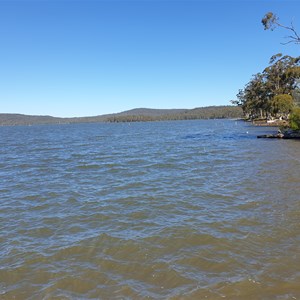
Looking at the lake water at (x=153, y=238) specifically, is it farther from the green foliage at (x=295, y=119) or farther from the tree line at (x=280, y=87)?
the tree line at (x=280, y=87)

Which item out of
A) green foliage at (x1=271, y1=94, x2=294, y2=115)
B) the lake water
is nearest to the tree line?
green foliage at (x1=271, y1=94, x2=294, y2=115)

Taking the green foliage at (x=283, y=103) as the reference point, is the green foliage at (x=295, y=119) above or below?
below

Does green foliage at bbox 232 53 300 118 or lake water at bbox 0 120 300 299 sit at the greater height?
green foliage at bbox 232 53 300 118

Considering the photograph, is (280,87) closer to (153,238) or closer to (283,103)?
(283,103)

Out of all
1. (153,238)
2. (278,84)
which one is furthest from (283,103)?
(153,238)

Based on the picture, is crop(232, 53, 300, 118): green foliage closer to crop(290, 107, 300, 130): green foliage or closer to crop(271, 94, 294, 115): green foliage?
crop(271, 94, 294, 115): green foliage

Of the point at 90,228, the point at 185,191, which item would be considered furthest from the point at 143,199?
the point at 90,228

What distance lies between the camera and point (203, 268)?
23.5ft

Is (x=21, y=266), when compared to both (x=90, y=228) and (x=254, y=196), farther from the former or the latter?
(x=254, y=196)

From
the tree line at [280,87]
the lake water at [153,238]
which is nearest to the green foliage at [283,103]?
the tree line at [280,87]

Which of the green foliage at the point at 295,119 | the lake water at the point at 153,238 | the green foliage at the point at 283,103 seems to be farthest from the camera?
the green foliage at the point at 283,103

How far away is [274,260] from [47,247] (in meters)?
6.22

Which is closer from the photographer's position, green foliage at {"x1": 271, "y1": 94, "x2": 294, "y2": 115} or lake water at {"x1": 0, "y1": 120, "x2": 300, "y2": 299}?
lake water at {"x1": 0, "y1": 120, "x2": 300, "y2": 299}

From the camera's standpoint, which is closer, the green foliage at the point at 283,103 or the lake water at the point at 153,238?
the lake water at the point at 153,238
